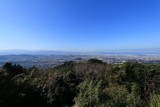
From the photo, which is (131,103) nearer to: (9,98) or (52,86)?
(52,86)

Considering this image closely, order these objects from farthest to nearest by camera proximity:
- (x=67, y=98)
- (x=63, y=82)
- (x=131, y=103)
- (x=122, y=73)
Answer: (x=122, y=73) → (x=63, y=82) → (x=67, y=98) → (x=131, y=103)

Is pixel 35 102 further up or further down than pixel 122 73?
further down

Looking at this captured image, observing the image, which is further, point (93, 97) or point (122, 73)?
point (122, 73)

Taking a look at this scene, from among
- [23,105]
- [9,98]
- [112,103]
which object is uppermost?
[112,103]

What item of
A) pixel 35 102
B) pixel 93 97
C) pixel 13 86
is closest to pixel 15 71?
pixel 13 86

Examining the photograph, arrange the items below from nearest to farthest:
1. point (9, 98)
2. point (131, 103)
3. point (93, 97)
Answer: point (131, 103), point (93, 97), point (9, 98)

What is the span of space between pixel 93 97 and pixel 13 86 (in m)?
7.47

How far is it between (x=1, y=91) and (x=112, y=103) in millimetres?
7985

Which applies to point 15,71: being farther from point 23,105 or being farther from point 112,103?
point 112,103

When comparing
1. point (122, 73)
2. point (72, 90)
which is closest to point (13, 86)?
point (72, 90)

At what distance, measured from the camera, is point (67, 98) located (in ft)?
33.0

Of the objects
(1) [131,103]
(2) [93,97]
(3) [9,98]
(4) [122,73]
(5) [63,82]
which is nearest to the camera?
(1) [131,103]

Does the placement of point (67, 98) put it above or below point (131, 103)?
below

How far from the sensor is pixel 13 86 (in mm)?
10227
